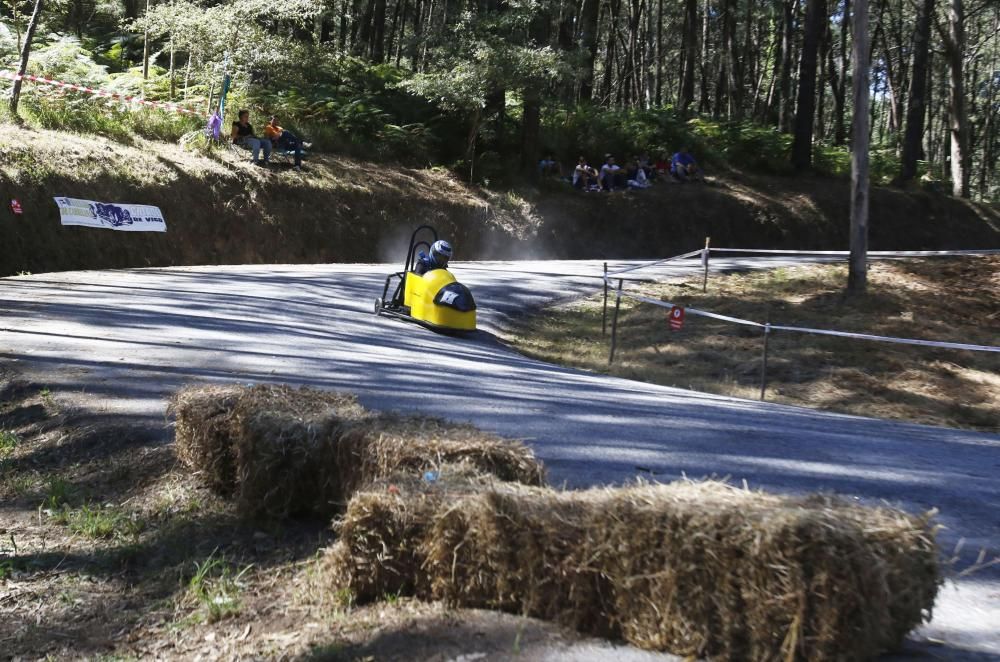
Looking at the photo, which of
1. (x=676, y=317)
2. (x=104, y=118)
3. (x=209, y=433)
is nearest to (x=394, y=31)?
(x=104, y=118)

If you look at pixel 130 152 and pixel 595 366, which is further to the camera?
pixel 130 152

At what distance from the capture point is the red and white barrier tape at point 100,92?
22.4 m

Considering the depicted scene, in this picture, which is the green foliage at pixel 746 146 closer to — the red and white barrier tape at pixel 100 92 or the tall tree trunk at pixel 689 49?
the tall tree trunk at pixel 689 49

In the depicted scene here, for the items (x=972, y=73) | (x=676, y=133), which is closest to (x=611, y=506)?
(x=676, y=133)

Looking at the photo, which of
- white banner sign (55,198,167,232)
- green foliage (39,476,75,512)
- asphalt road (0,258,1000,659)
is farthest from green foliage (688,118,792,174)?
green foliage (39,476,75,512)

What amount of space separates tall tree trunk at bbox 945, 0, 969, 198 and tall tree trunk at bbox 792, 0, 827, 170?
469cm

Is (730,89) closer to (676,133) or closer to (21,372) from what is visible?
(676,133)

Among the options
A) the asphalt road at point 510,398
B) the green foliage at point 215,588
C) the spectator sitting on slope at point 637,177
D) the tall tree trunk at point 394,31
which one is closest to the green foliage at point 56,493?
the asphalt road at point 510,398

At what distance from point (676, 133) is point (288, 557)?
35.7 meters

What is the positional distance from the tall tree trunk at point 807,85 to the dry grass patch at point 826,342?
14.6 meters

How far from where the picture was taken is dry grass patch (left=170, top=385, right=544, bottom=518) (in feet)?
15.8

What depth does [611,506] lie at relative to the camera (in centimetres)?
373

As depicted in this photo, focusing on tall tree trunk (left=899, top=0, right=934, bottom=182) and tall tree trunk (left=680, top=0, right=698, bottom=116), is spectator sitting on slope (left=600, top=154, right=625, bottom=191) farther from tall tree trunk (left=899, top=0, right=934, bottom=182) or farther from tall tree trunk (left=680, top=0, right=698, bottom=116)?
tall tree trunk (left=899, top=0, right=934, bottom=182)

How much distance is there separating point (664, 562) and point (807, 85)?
35.5 m
